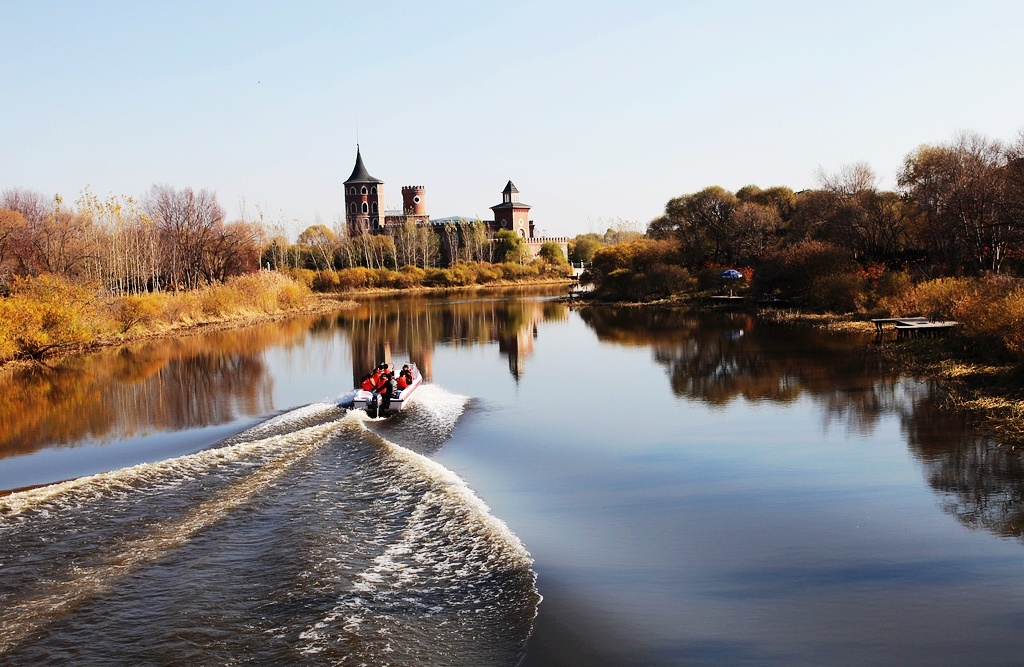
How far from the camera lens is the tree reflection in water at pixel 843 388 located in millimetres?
9070

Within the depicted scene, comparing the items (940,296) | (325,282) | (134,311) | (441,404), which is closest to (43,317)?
(134,311)

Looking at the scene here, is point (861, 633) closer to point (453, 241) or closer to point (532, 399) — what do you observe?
point (532, 399)

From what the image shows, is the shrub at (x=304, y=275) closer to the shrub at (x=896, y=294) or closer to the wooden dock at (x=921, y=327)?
the shrub at (x=896, y=294)

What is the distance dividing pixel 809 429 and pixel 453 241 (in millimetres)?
76409

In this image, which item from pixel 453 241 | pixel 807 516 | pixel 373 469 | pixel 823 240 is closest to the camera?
pixel 807 516

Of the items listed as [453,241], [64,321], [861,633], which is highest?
[453,241]

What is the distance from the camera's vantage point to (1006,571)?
6.84 metres

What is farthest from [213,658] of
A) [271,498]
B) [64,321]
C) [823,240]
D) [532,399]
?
[823,240]

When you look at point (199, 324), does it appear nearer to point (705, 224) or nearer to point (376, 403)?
point (376, 403)

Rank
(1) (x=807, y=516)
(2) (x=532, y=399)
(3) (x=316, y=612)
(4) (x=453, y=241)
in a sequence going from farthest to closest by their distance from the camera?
(4) (x=453, y=241) → (2) (x=532, y=399) → (1) (x=807, y=516) → (3) (x=316, y=612)

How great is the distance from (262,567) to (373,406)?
304 inches

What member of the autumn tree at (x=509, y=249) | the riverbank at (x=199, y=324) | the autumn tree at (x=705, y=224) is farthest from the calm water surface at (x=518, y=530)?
the autumn tree at (x=509, y=249)

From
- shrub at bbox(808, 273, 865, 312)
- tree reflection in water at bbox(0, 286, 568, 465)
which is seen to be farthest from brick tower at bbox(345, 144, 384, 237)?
shrub at bbox(808, 273, 865, 312)

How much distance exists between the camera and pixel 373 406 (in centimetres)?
1505
